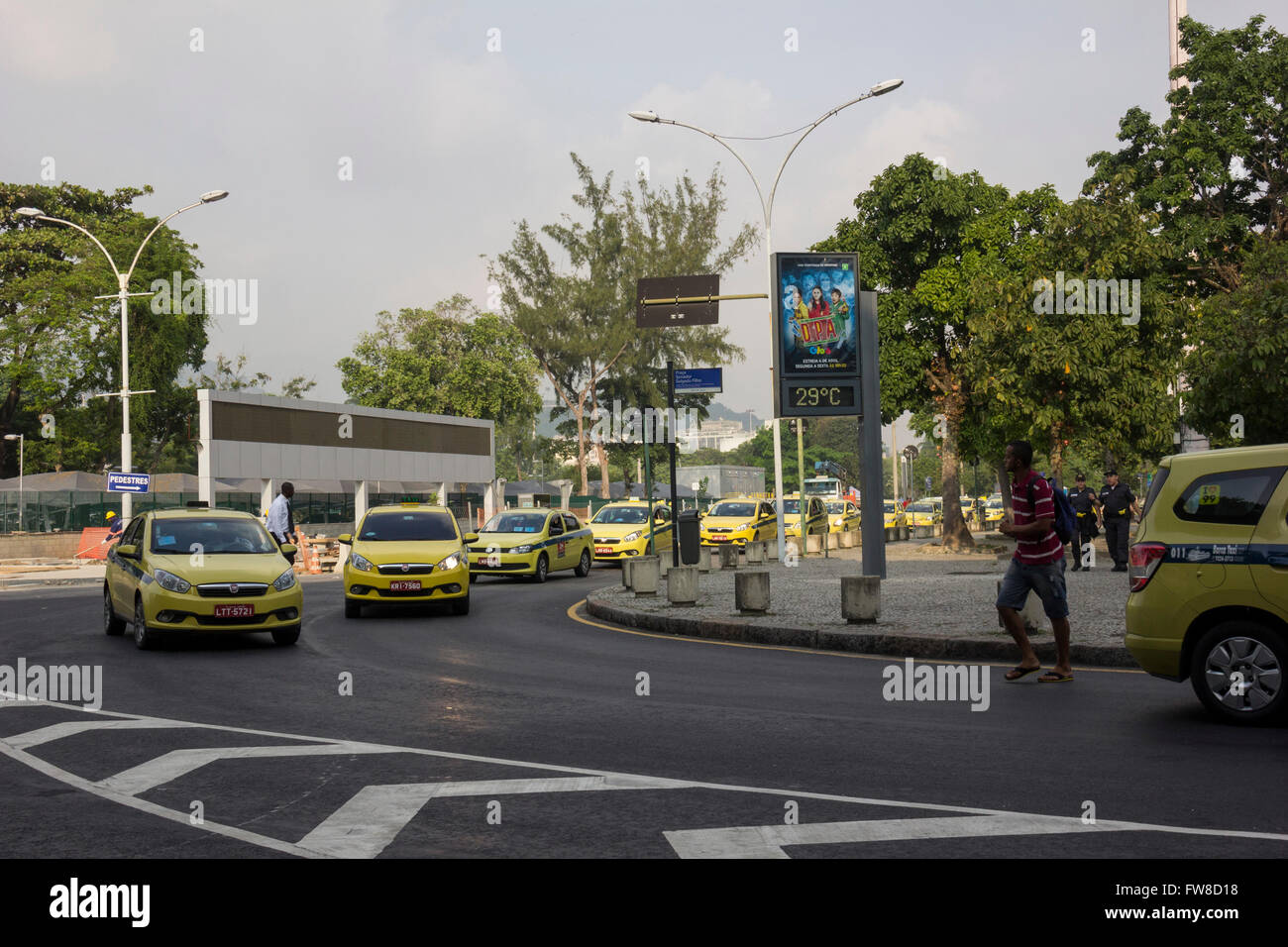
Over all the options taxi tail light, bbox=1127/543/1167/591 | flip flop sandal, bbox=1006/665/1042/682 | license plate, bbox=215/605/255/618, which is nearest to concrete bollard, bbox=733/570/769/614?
flip flop sandal, bbox=1006/665/1042/682

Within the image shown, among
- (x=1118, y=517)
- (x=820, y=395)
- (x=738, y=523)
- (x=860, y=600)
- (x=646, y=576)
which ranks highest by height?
(x=820, y=395)

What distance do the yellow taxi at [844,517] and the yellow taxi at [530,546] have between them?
19594mm

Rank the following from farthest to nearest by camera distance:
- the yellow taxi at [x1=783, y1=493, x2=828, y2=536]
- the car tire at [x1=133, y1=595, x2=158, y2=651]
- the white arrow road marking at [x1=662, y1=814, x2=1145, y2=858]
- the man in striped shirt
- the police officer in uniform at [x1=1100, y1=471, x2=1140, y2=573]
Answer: the yellow taxi at [x1=783, y1=493, x2=828, y2=536], the police officer in uniform at [x1=1100, y1=471, x2=1140, y2=573], the car tire at [x1=133, y1=595, x2=158, y2=651], the man in striped shirt, the white arrow road marking at [x1=662, y1=814, x2=1145, y2=858]

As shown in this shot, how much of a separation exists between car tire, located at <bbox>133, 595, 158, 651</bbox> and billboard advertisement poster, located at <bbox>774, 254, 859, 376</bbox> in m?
11.8

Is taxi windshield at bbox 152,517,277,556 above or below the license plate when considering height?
above

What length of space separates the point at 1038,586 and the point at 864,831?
529cm

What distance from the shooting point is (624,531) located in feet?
113

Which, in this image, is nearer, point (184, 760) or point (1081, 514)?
point (184, 760)

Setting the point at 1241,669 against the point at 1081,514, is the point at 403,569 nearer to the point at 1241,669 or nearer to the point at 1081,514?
the point at 1241,669

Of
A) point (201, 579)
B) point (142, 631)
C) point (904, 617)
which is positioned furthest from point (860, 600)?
point (142, 631)

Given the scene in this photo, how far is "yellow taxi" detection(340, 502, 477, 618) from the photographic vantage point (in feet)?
60.2

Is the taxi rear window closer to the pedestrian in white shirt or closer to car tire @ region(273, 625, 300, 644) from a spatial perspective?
car tire @ region(273, 625, 300, 644)
